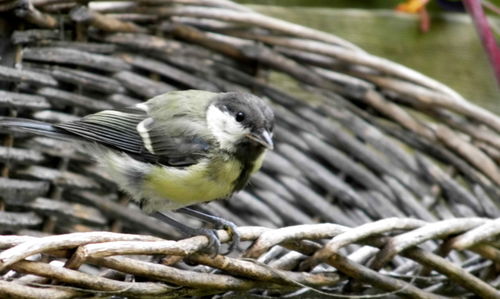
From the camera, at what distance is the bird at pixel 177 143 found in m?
1.22

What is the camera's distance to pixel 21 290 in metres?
0.79

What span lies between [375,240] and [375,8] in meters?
1.19

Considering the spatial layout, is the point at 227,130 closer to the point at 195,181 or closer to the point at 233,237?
the point at 195,181

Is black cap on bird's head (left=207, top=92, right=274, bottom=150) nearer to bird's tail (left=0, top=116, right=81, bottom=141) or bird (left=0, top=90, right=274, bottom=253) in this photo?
bird (left=0, top=90, right=274, bottom=253)

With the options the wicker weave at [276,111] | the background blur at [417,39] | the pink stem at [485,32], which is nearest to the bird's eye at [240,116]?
the wicker weave at [276,111]

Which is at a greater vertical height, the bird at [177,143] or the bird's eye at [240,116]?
the bird's eye at [240,116]

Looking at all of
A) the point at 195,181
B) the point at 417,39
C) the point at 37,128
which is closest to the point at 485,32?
the point at 417,39

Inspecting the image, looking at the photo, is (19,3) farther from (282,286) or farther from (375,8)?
(375,8)

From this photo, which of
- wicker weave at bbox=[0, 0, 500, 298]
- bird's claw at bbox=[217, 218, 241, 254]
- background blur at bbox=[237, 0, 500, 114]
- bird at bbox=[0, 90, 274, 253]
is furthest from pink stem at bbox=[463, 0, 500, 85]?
bird's claw at bbox=[217, 218, 241, 254]

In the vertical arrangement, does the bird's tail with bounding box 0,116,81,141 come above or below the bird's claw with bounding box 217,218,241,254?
above

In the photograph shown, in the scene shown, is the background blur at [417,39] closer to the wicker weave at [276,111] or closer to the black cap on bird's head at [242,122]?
the wicker weave at [276,111]

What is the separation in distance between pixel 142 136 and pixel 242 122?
0.55 feet

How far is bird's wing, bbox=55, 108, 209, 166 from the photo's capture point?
124cm

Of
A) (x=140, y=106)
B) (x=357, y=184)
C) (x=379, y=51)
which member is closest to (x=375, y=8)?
(x=379, y=51)
